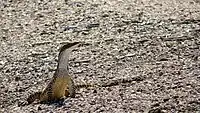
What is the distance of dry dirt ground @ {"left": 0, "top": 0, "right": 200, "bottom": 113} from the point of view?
154 inches

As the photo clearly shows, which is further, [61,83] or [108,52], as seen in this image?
[108,52]

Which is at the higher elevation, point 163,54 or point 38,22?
point 38,22

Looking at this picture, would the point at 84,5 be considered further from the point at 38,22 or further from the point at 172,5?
the point at 172,5

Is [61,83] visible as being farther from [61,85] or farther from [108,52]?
[108,52]

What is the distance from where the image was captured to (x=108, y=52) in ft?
16.7

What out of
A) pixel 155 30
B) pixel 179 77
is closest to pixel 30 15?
pixel 155 30

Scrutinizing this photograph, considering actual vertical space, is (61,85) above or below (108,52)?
below

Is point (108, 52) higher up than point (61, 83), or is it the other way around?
point (108, 52)

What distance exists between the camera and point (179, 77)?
4.25 metres

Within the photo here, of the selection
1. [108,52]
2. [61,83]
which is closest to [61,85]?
[61,83]

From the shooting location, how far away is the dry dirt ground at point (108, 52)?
3910mm

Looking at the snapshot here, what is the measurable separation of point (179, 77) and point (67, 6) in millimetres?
3055

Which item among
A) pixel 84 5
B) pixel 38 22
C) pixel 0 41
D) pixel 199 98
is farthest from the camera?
pixel 84 5

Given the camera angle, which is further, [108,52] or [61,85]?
[108,52]
